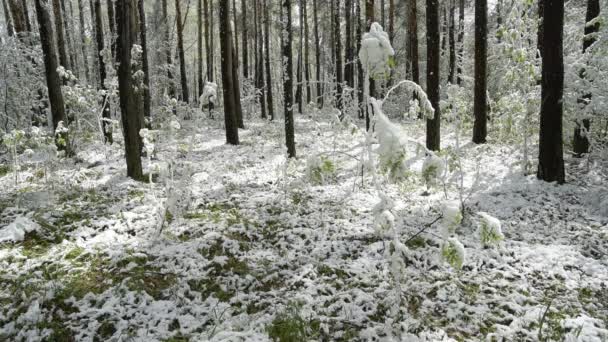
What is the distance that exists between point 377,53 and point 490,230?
69.9 inches

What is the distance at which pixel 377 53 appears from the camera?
3242mm

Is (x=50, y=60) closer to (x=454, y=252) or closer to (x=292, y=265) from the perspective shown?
(x=292, y=265)

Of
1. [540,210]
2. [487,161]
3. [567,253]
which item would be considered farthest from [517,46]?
[567,253]

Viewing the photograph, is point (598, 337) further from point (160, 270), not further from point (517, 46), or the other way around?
point (517, 46)

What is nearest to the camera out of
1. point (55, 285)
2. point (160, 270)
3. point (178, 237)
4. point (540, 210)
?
point (55, 285)

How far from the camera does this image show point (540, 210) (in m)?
6.71

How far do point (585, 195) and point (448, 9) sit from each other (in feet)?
68.0

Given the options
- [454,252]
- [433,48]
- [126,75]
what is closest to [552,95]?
[433,48]

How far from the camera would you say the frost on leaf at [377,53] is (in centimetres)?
324

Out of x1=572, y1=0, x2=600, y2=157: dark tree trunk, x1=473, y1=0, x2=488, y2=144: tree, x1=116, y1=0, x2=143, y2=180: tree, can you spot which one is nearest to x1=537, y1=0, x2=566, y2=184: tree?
x1=572, y1=0, x2=600, y2=157: dark tree trunk

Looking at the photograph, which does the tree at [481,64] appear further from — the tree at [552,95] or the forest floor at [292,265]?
the tree at [552,95]

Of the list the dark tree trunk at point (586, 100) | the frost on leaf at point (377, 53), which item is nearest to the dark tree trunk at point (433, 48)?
the dark tree trunk at point (586, 100)

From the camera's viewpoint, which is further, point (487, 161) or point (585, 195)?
point (487, 161)

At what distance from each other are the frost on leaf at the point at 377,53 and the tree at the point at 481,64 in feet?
31.7
